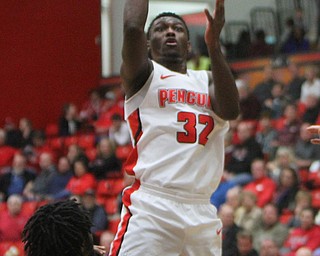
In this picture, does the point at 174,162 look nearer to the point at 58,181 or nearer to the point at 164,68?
the point at 164,68

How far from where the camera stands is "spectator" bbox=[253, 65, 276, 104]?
579 inches

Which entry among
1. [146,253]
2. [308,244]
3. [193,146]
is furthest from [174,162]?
[308,244]

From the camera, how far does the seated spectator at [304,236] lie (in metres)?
9.55

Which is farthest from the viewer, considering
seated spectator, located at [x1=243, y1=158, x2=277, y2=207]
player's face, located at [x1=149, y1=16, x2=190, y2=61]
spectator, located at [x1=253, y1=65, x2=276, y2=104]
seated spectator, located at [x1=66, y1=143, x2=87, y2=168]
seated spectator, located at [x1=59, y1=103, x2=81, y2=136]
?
seated spectator, located at [x1=59, y1=103, x2=81, y2=136]

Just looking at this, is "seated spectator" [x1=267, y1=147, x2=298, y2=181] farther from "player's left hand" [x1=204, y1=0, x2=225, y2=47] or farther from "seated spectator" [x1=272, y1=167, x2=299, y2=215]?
"player's left hand" [x1=204, y1=0, x2=225, y2=47]

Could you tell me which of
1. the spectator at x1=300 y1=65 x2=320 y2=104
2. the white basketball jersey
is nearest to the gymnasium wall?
the spectator at x1=300 y1=65 x2=320 y2=104

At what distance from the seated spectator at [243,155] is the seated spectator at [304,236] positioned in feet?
6.33

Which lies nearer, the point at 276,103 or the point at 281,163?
the point at 281,163

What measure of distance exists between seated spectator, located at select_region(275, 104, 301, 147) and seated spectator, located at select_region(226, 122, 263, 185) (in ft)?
1.38

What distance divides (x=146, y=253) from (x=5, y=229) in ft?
28.1

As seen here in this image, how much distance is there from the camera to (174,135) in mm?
5000

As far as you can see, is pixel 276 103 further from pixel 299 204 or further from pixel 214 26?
pixel 214 26

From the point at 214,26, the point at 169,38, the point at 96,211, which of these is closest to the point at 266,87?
the point at 96,211

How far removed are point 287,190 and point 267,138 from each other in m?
2.17
